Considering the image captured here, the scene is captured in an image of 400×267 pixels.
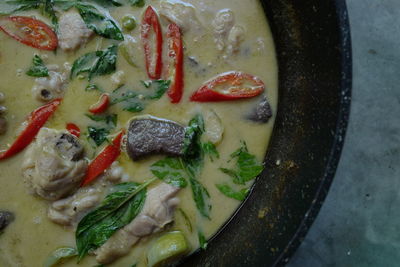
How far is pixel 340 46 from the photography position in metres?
2.71

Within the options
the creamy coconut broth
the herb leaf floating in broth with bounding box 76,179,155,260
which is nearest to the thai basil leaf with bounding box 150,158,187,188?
the creamy coconut broth

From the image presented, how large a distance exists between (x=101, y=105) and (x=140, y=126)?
30 cm

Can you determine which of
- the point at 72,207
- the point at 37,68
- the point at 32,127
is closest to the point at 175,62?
the point at 37,68

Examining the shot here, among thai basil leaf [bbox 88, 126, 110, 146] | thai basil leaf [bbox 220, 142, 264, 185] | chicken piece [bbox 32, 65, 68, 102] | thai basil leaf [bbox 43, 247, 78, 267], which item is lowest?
thai basil leaf [bbox 43, 247, 78, 267]

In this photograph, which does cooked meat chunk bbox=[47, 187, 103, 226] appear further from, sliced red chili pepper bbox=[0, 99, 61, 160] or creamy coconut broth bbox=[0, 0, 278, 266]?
sliced red chili pepper bbox=[0, 99, 61, 160]

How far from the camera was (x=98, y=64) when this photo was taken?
321 centimetres

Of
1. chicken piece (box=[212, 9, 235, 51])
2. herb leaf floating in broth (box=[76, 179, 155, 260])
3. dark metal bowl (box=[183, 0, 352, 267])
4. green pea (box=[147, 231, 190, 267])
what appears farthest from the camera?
chicken piece (box=[212, 9, 235, 51])

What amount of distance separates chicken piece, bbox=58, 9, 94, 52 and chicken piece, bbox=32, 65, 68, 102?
18 cm

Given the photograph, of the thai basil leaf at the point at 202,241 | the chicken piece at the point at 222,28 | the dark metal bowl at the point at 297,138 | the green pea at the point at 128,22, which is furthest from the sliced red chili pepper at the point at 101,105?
the dark metal bowl at the point at 297,138

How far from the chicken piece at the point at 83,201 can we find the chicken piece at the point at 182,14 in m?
1.03

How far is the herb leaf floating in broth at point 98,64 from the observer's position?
3211 mm

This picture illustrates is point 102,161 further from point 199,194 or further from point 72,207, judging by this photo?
point 199,194

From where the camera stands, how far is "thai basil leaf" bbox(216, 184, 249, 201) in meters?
3.16

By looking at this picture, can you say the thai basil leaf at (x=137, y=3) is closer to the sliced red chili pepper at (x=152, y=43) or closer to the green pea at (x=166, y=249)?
the sliced red chili pepper at (x=152, y=43)
